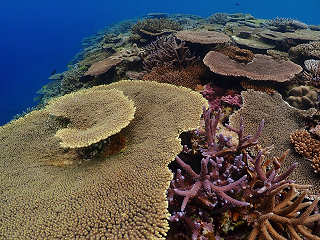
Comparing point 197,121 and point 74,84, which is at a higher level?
point 197,121

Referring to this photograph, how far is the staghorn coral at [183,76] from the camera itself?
501cm

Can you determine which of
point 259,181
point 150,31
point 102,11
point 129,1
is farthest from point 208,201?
point 129,1

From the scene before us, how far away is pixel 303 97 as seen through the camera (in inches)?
173

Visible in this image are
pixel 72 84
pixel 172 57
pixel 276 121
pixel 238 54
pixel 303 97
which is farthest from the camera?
pixel 72 84

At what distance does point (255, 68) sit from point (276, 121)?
191cm

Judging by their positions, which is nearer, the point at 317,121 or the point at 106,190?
the point at 106,190

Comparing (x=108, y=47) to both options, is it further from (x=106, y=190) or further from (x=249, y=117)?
(x=106, y=190)

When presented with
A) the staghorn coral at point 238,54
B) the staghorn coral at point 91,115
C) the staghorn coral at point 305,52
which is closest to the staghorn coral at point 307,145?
the staghorn coral at point 91,115

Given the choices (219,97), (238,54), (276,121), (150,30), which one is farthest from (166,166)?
(150,30)

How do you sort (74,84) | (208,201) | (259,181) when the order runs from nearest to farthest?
(208,201), (259,181), (74,84)

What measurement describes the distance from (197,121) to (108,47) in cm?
1002

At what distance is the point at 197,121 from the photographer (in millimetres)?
2912

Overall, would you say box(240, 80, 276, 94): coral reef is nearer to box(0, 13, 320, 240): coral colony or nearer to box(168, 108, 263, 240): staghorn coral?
box(0, 13, 320, 240): coral colony

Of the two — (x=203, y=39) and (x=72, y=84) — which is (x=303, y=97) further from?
(x=72, y=84)
